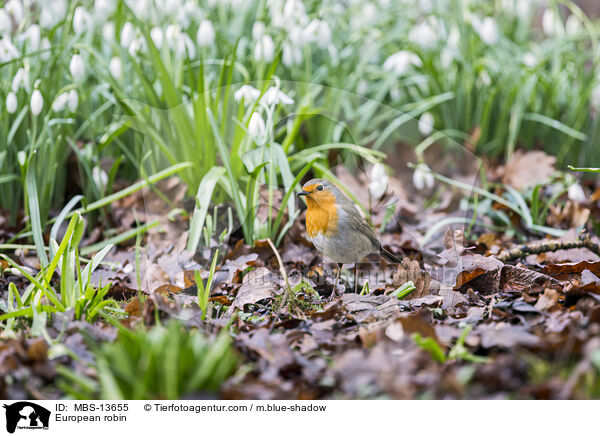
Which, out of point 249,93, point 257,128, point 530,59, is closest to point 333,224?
point 257,128

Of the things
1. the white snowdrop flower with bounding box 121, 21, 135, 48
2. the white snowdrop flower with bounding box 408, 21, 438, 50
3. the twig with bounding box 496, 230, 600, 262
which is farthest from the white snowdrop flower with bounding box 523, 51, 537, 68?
the white snowdrop flower with bounding box 121, 21, 135, 48

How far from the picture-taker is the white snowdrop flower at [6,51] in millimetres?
2674

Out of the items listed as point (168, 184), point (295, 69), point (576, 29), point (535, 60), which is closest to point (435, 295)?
point (168, 184)

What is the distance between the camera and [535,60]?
3.88m

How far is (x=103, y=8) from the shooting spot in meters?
3.19

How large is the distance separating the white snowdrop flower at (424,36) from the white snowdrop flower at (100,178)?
6.87 ft

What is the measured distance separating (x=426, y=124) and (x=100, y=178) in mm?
1982

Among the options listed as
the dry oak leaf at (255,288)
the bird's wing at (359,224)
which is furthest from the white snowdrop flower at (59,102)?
the bird's wing at (359,224)

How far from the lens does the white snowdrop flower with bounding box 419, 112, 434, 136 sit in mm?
3538

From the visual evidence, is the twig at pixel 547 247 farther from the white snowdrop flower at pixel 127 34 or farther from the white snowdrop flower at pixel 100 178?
the white snowdrop flower at pixel 127 34

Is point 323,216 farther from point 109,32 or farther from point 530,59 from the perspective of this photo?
point 530,59

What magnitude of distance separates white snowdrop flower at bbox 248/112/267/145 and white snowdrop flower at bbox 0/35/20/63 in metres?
1.31

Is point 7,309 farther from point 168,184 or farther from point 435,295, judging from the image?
point 435,295
